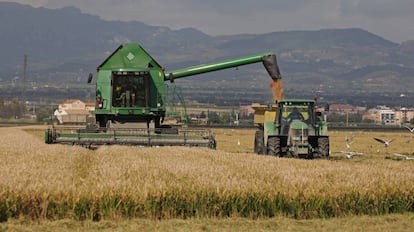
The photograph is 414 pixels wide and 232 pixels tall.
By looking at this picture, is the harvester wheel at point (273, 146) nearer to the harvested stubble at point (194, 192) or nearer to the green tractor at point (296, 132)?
the green tractor at point (296, 132)

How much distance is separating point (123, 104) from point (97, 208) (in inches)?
589

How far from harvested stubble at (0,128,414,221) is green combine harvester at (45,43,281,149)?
865 centimetres

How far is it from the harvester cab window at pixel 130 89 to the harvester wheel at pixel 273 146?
573 cm

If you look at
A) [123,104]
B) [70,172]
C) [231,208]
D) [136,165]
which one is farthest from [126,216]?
[123,104]

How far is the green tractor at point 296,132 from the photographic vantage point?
2311cm

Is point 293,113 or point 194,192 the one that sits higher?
point 293,113

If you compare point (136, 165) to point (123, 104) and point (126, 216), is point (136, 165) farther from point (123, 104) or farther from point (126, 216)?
point (123, 104)

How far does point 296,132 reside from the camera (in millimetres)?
23156

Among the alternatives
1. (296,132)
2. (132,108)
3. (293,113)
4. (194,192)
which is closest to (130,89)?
(132,108)

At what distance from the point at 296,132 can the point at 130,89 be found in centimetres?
721

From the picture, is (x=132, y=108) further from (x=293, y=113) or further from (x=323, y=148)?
(x=323, y=148)

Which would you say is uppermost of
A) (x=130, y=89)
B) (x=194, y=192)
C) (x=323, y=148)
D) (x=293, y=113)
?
(x=130, y=89)

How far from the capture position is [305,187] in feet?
44.0

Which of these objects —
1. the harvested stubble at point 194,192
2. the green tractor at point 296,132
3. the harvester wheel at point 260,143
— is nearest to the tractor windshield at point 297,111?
the green tractor at point 296,132
